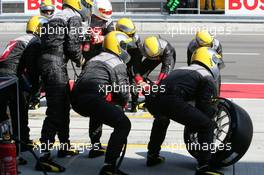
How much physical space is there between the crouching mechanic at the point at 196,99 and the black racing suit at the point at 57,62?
1.11 meters

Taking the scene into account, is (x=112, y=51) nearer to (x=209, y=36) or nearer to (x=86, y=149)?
(x=86, y=149)

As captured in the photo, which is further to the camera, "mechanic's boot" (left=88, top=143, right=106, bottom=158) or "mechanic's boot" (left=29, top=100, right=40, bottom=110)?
"mechanic's boot" (left=29, top=100, right=40, bottom=110)

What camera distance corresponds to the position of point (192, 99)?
8555 mm

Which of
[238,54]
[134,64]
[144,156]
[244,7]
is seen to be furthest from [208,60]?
[244,7]

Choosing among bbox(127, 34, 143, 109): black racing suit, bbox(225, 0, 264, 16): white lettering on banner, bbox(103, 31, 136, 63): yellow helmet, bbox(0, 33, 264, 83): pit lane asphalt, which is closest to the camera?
bbox(103, 31, 136, 63): yellow helmet

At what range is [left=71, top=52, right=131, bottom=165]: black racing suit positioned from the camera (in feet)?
27.1

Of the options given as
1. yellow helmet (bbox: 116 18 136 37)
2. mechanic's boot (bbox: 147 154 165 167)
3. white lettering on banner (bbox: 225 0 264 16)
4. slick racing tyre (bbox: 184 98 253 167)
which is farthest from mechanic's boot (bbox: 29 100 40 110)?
white lettering on banner (bbox: 225 0 264 16)

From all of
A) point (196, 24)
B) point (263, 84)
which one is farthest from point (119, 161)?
point (196, 24)

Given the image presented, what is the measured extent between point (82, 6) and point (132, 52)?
2.70 m

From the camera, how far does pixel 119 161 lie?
27.8ft

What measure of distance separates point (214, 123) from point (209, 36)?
3.18m

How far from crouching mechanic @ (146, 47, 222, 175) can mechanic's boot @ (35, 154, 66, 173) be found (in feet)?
4.31

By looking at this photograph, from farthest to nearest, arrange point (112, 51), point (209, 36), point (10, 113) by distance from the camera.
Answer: point (209, 36) < point (112, 51) < point (10, 113)

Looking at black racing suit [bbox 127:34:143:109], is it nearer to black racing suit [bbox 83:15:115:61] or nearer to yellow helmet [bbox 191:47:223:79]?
black racing suit [bbox 83:15:115:61]
